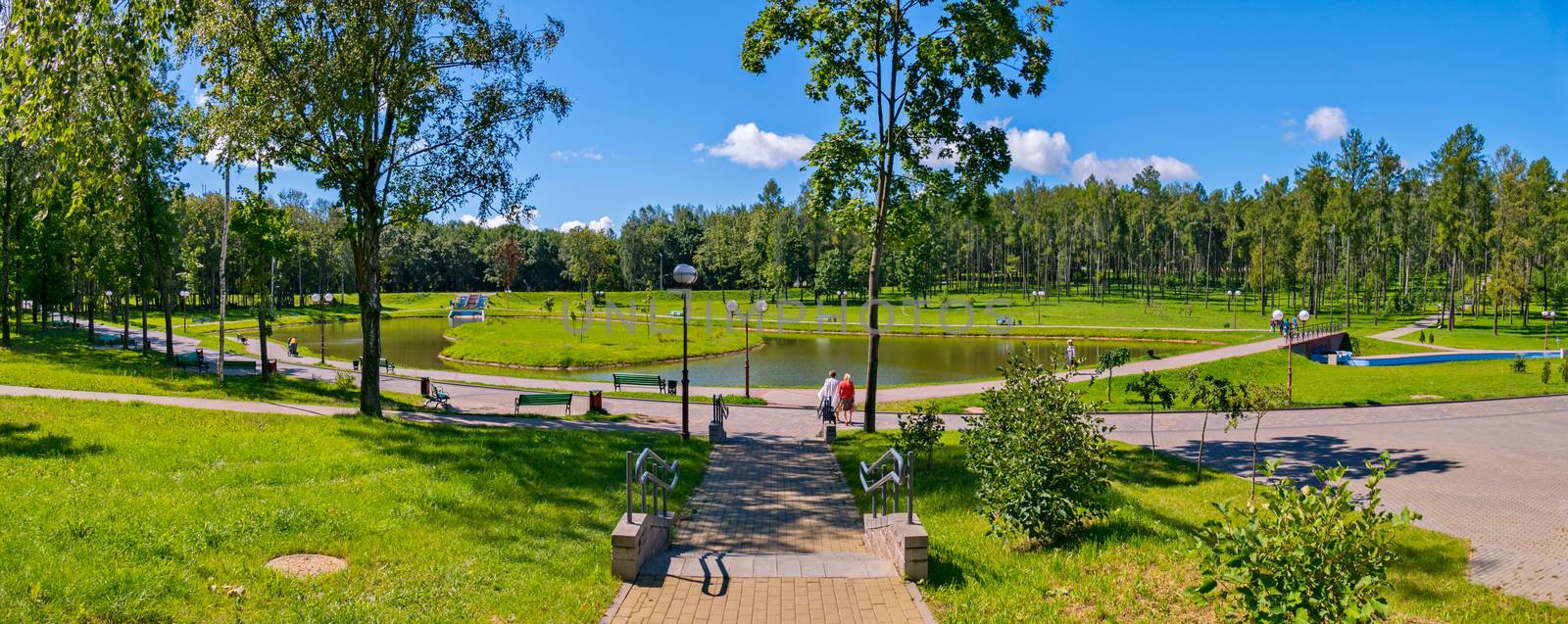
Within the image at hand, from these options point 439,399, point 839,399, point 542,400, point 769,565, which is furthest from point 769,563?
point 439,399

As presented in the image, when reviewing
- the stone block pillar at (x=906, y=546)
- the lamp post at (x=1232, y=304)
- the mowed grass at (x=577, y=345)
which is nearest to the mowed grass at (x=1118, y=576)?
the stone block pillar at (x=906, y=546)

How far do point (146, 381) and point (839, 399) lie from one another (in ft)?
58.5

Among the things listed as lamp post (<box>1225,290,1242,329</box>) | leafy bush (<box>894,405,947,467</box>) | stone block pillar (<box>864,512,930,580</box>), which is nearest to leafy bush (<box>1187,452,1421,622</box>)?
stone block pillar (<box>864,512,930,580</box>)

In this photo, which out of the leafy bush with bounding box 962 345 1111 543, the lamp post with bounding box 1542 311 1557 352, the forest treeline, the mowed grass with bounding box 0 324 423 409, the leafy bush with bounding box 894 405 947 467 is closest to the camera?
the leafy bush with bounding box 962 345 1111 543

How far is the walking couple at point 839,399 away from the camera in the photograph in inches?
741

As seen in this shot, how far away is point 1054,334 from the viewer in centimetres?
5312

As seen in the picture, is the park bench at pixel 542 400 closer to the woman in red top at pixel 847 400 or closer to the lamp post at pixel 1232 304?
the woman in red top at pixel 847 400

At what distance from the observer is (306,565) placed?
659cm

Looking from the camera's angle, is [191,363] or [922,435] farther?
[191,363]

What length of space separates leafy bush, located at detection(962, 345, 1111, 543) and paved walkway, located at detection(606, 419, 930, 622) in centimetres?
138

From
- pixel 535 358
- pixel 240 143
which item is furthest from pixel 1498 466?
pixel 535 358

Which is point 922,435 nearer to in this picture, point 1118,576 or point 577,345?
point 1118,576

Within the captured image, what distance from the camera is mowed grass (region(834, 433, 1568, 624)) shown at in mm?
6012

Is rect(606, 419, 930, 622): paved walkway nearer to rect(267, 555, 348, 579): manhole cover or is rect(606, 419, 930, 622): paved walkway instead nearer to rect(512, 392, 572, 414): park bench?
rect(267, 555, 348, 579): manhole cover
